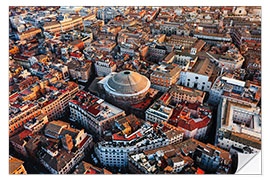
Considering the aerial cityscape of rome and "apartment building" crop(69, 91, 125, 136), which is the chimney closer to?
the aerial cityscape of rome

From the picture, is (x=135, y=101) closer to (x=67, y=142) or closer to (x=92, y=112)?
(x=92, y=112)

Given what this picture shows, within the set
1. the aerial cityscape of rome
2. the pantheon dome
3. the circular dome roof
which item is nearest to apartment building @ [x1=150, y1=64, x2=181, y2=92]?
the aerial cityscape of rome

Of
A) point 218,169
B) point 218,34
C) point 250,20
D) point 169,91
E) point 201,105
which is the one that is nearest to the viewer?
point 218,169

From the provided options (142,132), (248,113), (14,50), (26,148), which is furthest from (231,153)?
(14,50)

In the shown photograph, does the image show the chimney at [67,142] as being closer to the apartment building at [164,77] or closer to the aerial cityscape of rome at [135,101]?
the aerial cityscape of rome at [135,101]

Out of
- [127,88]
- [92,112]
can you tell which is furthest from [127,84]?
[92,112]

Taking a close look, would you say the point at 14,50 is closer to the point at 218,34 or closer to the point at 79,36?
the point at 79,36

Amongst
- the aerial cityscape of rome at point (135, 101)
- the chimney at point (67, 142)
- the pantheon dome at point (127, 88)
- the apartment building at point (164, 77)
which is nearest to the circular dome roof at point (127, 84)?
the pantheon dome at point (127, 88)
